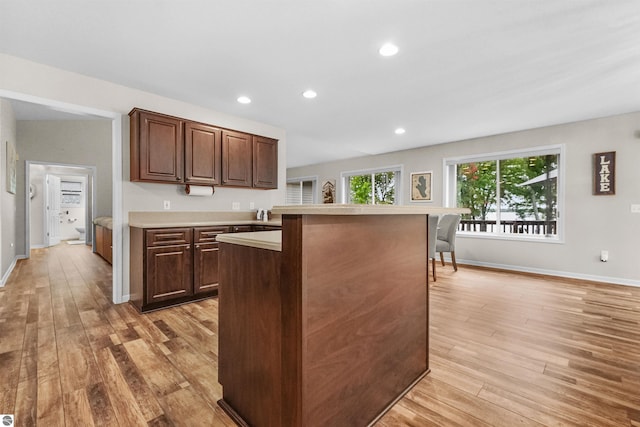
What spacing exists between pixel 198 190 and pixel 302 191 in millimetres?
5644

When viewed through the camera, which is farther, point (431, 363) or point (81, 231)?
point (81, 231)

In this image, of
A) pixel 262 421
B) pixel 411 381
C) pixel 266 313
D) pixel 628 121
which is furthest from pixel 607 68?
pixel 262 421

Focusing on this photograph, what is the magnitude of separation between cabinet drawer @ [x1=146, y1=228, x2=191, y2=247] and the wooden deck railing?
484 cm

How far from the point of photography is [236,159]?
3857 millimetres

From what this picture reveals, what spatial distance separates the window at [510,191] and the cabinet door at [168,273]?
4674mm

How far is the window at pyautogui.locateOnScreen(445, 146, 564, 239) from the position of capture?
465 centimetres

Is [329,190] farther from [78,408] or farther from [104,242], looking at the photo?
[78,408]

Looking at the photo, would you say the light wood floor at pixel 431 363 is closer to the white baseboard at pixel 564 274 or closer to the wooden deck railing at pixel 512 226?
the white baseboard at pixel 564 274

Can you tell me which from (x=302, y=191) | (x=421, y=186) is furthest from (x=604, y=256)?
(x=302, y=191)

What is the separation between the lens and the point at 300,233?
1.03 meters

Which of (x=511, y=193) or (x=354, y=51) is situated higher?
(x=354, y=51)

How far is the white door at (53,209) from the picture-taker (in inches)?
305

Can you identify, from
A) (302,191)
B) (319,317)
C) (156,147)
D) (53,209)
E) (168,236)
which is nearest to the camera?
(319,317)

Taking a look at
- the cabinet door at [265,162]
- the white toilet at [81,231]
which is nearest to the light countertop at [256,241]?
the cabinet door at [265,162]
